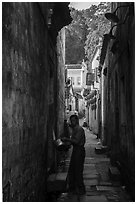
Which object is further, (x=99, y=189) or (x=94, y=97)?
(x=94, y=97)

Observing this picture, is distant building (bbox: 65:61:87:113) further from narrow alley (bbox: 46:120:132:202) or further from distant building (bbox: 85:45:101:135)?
narrow alley (bbox: 46:120:132:202)

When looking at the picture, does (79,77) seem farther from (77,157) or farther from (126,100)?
(77,157)

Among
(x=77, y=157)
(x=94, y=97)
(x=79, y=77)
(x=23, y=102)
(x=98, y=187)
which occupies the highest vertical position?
(x=79, y=77)

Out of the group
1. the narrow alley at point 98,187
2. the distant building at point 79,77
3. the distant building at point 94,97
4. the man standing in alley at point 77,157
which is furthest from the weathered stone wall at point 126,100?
the distant building at point 79,77

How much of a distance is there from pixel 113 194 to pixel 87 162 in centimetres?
444

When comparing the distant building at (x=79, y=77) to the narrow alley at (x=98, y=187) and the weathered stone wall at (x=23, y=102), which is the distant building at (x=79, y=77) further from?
the weathered stone wall at (x=23, y=102)

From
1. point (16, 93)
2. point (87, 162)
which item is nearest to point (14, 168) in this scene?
point (16, 93)

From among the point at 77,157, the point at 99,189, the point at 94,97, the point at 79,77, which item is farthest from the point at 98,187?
the point at 79,77

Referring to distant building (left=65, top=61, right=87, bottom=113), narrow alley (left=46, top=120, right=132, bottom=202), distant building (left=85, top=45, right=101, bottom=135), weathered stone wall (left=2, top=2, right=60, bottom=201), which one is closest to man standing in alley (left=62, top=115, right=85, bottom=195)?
narrow alley (left=46, top=120, right=132, bottom=202)

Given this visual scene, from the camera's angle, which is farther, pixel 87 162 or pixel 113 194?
pixel 87 162

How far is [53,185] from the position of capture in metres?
6.84

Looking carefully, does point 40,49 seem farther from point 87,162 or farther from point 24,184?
point 87,162

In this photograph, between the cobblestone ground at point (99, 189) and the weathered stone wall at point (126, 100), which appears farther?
the cobblestone ground at point (99, 189)

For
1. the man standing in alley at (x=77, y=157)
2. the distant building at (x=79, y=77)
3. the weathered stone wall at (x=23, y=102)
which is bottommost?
the man standing in alley at (x=77, y=157)
